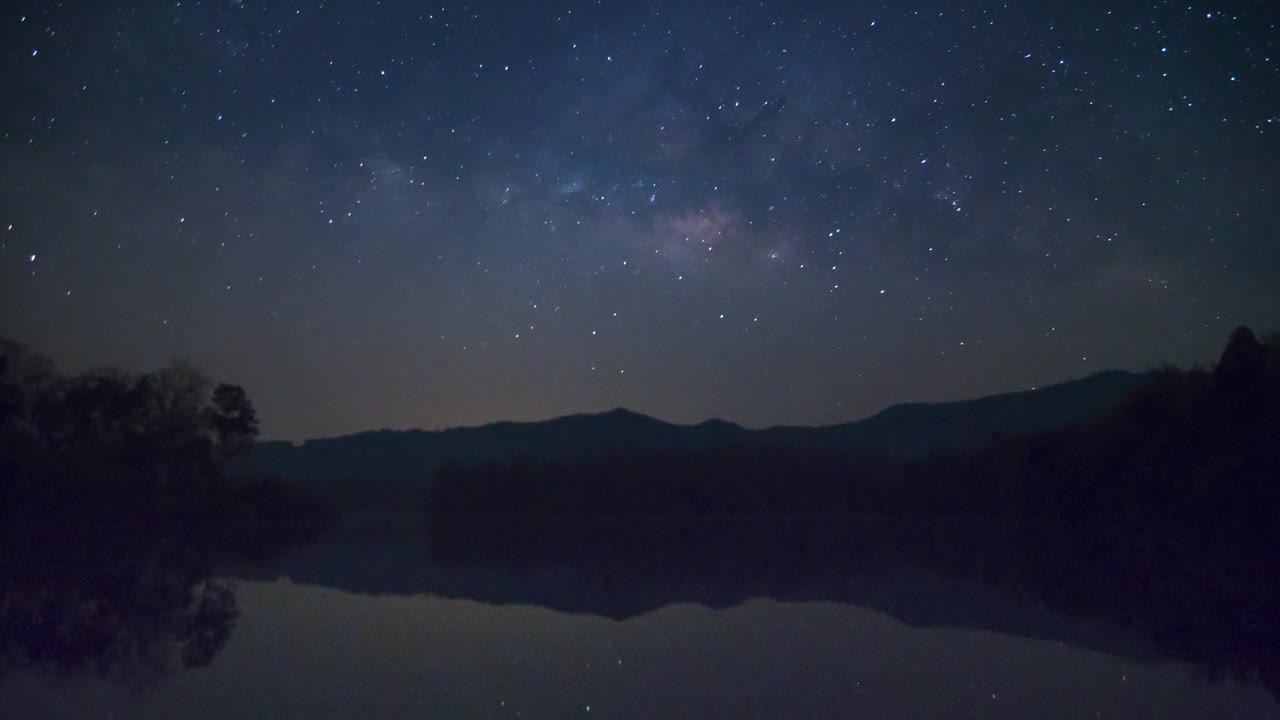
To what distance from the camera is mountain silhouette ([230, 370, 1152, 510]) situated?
6794cm

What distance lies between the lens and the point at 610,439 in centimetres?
6950

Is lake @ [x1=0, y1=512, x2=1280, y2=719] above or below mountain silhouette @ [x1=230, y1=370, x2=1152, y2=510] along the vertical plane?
below

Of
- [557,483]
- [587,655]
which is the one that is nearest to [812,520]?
[557,483]

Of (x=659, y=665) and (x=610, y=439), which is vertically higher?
(x=610, y=439)

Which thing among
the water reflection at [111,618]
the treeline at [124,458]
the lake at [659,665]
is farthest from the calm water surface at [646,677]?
the treeline at [124,458]

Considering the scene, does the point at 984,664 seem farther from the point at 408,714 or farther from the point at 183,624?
the point at 183,624

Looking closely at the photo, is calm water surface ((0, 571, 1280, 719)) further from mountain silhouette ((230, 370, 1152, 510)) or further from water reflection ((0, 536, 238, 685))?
mountain silhouette ((230, 370, 1152, 510))

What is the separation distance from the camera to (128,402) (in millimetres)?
40531

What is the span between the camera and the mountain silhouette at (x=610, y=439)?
67.9 meters

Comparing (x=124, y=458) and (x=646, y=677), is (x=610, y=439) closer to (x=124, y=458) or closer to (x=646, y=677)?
(x=124, y=458)

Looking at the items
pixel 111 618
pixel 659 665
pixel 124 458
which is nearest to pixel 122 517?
pixel 124 458

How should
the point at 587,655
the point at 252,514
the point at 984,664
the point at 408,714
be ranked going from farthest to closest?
the point at 252,514
the point at 587,655
the point at 984,664
the point at 408,714

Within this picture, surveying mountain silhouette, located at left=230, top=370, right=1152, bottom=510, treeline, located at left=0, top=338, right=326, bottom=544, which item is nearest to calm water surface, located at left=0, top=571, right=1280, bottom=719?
treeline, located at left=0, top=338, right=326, bottom=544

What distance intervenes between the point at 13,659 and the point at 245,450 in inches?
1498
